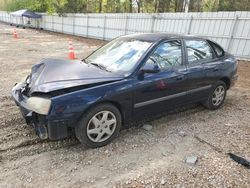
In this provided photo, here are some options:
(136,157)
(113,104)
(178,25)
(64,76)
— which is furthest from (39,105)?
(178,25)

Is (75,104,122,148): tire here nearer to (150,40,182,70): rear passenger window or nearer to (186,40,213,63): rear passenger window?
(150,40,182,70): rear passenger window

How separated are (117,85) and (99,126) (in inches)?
25.4

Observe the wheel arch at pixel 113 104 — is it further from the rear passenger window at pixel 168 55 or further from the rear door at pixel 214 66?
the rear door at pixel 214 66

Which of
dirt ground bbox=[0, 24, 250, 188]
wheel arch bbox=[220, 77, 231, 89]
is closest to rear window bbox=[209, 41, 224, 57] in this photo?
wheel arch bbox=[220, 77, 231, 89]

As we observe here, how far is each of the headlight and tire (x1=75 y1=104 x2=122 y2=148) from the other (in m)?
0.50

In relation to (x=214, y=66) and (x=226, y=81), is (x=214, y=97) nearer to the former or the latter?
(x=226, y=81)

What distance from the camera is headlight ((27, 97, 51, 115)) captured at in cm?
303

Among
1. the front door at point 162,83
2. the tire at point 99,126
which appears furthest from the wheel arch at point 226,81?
the tire at point 99,126

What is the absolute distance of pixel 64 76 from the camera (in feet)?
11.5

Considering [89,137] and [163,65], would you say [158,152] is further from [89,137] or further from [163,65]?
[163,65]

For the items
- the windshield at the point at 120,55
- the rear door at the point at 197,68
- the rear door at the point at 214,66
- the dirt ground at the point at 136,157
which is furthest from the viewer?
the rear door at the point at 214,66

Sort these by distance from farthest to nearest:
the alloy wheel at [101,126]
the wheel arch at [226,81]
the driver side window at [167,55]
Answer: the wheel arch at [226,81] < the driver side window at [167,55] < the alloy wheel at [101,126]

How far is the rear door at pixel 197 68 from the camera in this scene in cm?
440

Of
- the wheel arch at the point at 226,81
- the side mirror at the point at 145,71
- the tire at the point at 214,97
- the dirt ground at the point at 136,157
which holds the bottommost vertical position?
the dirt ground at the point at 136,157
